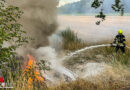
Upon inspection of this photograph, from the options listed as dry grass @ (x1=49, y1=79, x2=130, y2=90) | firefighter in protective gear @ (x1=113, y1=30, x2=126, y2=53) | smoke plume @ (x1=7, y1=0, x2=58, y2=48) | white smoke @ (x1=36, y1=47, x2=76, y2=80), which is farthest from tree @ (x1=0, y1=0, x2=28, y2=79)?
smoke plume @ (x1=7, y1=0, x2=58, y2=48)

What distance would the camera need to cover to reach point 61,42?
2012 centimetres

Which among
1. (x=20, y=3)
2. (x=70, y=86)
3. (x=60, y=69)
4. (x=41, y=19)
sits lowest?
(x=60, y=69)

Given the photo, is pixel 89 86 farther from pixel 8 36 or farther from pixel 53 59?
pixel 53 59

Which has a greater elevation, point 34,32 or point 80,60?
point 34,32

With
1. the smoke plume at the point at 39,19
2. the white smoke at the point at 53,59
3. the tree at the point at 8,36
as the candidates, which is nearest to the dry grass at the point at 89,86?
the tree at the point at 8,36

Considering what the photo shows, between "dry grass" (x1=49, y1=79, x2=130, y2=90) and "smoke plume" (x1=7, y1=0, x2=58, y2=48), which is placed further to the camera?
"smoke plume" (x1=7, y1=0, x2=58, y2=48)

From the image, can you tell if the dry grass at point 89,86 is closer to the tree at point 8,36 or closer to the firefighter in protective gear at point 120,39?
the tree at point 8,36

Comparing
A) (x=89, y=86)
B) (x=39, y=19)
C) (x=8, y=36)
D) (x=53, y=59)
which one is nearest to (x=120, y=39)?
(x=53, y=59)

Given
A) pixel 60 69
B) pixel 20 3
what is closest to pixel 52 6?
pixel 20 3

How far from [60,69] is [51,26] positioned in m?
7.93

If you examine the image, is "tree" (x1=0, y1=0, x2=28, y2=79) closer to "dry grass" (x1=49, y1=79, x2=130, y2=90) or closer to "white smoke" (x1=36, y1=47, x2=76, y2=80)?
"dry grass" (x1=49, y1=79, x2=130, y2=90)

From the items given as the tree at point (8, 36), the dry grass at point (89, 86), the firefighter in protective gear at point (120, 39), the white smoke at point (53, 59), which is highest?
the tree at point (8, 36)

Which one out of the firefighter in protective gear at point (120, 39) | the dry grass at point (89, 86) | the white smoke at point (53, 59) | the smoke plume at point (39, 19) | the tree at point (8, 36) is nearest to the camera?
the tree at point (8, 36)

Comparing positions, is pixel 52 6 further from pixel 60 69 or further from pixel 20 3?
pixel 60 69
